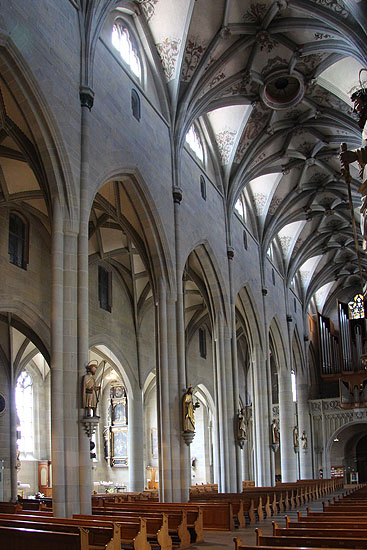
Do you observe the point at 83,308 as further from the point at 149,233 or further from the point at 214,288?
the point at 214,288

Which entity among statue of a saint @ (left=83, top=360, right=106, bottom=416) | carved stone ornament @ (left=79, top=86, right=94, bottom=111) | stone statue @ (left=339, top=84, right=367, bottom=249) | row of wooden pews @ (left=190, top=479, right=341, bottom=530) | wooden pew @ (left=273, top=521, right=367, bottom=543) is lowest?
row of wooden pews @ (left=190, top=479, right=341, bottom=530)

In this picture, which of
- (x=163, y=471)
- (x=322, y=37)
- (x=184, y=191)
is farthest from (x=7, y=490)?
(x=322, y=37)

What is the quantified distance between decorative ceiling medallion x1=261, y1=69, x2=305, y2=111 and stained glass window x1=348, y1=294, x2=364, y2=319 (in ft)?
81.6

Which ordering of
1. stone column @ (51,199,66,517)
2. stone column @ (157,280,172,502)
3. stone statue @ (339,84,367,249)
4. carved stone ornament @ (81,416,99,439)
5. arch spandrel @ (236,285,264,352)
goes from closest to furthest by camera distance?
stone statue @ (339,84,367,249) → stone column @ (51,199,66,517) → carved stone ornament @ (81,416,99,439) → stone column @ (157,280,172,502) → arch spandrel @ (236,285,264,352)

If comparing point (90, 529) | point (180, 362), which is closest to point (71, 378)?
point (90, 529)

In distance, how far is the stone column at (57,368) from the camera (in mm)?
12578

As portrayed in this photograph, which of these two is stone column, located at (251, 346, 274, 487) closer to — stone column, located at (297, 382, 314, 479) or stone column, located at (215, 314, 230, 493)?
stone column, located at (215, 314, 230, 493)

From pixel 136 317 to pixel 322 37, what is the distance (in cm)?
1412

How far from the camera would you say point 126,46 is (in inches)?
778

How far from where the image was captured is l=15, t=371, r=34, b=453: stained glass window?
30562 millimetres

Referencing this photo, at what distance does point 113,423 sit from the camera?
35.1 metres

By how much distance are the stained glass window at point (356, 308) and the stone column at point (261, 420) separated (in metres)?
17.9

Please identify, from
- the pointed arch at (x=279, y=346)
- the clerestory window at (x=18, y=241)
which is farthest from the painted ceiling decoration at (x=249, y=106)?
the pointed arch at (x=279, y=346)

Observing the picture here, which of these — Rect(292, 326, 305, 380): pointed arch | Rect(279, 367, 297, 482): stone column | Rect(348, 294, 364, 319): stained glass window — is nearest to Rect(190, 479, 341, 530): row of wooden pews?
Rect(279, 367, 297, 482): stone column
